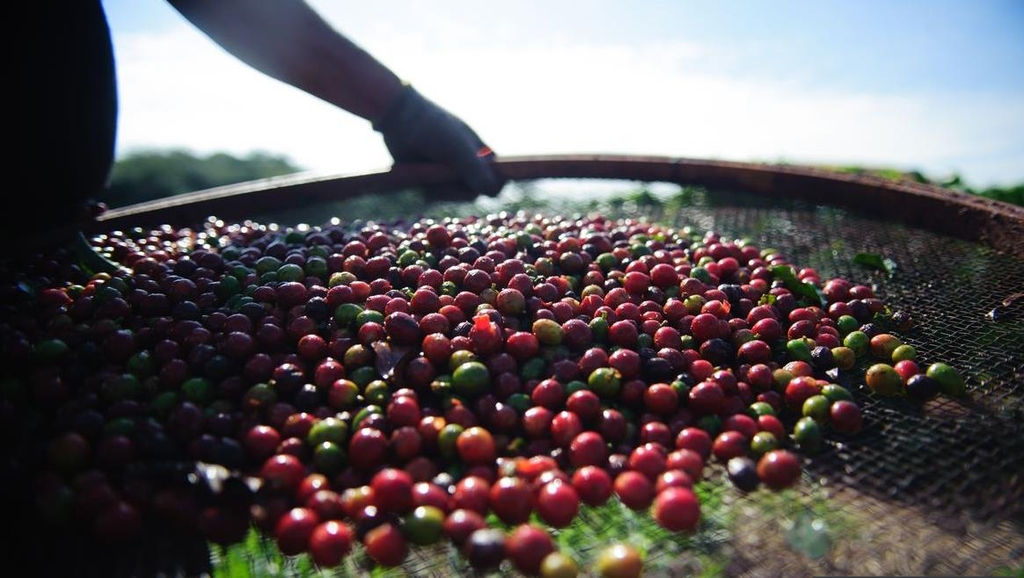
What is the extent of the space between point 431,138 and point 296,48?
38.4 inches

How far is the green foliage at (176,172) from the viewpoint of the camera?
8.40 metres

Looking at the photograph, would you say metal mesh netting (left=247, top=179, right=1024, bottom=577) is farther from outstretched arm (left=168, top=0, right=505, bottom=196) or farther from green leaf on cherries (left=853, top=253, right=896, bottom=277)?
outstretched arm (left=168, top=0, right=505, bottom=196)

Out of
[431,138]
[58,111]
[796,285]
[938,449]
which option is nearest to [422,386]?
[938,449]

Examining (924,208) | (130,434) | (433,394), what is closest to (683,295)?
(433,394)

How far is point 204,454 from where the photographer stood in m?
1.94

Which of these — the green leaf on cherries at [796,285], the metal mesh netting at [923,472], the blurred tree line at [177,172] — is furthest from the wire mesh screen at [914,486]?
the blurred tree line at [177,172]

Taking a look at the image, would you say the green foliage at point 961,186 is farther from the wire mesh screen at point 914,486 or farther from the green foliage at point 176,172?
the green foliage at point 176,172

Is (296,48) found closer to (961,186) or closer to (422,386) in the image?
(422,386)

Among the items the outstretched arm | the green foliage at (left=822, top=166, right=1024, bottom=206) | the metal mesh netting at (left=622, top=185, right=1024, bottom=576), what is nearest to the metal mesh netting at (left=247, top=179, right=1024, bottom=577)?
the metal mesh netting at (left=622, top=185, right=1024, bottom=576)

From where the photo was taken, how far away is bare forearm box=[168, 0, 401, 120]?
3.55m

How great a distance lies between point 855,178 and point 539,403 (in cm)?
261

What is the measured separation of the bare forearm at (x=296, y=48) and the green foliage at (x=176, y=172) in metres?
4.93

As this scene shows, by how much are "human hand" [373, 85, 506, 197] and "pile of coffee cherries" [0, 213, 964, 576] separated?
3.71ft

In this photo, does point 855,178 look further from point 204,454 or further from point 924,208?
point 204,454
